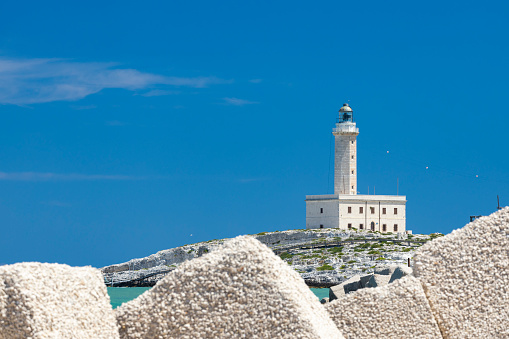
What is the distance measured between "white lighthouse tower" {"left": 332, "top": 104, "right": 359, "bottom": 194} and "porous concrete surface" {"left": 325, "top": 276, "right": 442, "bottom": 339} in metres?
77.2

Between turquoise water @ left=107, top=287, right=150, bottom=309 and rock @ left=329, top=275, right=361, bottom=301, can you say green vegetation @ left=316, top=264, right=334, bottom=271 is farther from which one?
rock @ left=329, top=275, right=361, bottom=301

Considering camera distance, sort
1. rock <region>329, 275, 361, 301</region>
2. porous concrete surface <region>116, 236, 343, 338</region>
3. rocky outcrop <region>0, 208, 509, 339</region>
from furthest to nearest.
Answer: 1. rock <region>329, 275, 361, 301</region>
2. porous concrete surface <region>116, 236, 343, 338</region>
3. rocky outcrop <region>0, 208, 509, 339</region>

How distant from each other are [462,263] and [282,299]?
3.23 metres

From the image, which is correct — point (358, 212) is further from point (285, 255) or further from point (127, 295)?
point (127, 295)

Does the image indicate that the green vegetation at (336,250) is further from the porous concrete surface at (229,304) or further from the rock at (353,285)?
the porous concrete surface at (229,304)

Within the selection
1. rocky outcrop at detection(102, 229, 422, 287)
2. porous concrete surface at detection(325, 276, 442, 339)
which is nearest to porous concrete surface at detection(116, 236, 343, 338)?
porous concrete surface at detection(325, 276, 442, 339)

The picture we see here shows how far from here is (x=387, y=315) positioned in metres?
10.4

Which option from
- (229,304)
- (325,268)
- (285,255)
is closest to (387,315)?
(229,304)

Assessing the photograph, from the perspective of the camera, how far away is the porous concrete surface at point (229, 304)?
923 cm

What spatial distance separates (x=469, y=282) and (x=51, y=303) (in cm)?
612

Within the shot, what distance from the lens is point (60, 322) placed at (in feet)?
27.9

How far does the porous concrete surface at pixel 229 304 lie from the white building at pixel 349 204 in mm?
73267

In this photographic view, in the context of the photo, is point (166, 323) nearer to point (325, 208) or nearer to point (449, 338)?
point (449, 338)

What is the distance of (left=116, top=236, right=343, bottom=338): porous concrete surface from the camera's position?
9.23 metres
